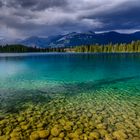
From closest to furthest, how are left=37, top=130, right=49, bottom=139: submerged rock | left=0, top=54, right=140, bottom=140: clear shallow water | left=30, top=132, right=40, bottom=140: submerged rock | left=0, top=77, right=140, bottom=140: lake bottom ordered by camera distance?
left=30, top=132, right=40, bottom=140: submerged rock, left=37, top=130, right=49, bottom=139: submerged rock, left=0, top=77, right=140, bottom=140: lake bottom, left=0, top=54, right=140, bottom=140: clear shallow water

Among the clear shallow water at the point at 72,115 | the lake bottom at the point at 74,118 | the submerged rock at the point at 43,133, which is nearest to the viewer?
the submerged rock at the point at 43,133

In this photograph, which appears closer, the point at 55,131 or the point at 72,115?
the point at 55,131

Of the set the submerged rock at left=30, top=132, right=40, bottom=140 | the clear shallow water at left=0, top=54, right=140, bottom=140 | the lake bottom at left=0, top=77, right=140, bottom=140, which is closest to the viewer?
the submerged rock at left=30, top=132, right=40, bottom=140

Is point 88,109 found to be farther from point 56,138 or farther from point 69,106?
point 56,138

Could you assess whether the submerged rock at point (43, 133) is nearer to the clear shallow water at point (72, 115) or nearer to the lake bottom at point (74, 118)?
the lake bottom at point (74, 118)

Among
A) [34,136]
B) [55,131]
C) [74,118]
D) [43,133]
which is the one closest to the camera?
[34,136]

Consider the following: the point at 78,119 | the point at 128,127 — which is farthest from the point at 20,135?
the point at 128,127

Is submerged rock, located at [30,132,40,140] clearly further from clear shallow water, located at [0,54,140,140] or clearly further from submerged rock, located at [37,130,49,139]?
submerged rock, located at [37,130,49,139]

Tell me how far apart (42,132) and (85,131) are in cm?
341

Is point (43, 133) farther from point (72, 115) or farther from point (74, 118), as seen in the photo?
point (72, 115)

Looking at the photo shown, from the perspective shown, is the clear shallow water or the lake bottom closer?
the lake bottom

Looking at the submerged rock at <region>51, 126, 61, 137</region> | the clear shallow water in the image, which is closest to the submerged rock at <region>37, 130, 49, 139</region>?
the clear shallow water

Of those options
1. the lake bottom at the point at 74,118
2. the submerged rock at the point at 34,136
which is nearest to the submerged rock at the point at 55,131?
the lake bottom at the point at 74,118

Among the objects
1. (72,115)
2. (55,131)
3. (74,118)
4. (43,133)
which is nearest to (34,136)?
(43,133)
